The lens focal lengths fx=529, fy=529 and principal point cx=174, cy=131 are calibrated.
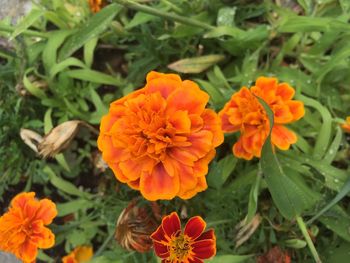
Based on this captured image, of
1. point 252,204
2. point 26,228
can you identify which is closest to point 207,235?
point 252,204

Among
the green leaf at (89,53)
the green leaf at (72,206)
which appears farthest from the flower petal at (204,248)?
the green leaf at (89,53)

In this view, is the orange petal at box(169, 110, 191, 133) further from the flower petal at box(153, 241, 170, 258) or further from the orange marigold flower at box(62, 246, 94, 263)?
the orange marigold flower at box(62, 246, 94, 263)

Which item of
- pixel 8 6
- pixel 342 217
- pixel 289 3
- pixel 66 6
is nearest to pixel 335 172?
pixel 342 217

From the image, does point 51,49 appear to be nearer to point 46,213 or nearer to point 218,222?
point 46,213

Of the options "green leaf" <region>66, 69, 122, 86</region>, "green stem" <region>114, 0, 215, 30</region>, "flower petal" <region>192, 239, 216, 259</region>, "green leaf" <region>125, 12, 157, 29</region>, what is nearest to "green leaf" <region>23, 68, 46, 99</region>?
"green leaf" <region>66, 69, 122, 86</region>

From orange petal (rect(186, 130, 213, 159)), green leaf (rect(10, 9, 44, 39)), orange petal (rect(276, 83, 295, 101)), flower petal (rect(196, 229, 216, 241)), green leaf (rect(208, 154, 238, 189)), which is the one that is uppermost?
green leaf (rect(10, 9, 44, 39))

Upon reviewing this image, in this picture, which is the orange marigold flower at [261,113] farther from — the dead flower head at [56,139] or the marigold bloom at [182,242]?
the dead flower head at [56,139]

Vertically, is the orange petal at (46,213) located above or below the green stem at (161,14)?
below
